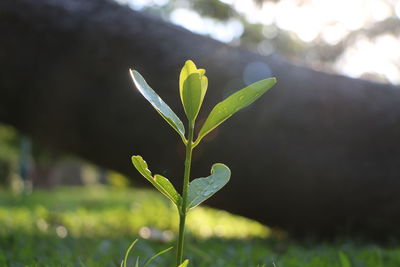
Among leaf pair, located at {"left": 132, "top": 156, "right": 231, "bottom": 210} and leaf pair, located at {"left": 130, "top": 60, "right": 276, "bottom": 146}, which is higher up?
leaf pair, located at {"left": 130, "top": 60, "right": 276, "bottom": 146}

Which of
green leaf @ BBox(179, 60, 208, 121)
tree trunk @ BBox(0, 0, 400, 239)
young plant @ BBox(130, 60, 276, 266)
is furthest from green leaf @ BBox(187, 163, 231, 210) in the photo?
tree trunk @ BBox(0, 0, 400, 239)

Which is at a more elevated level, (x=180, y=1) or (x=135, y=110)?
(x=180, y=1)

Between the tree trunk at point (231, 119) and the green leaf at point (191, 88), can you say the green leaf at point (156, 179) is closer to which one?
the green leaf at point (191, 88)

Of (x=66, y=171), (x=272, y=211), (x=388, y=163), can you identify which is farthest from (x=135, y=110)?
(x=66, y=171)

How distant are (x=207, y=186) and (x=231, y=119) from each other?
209 cm

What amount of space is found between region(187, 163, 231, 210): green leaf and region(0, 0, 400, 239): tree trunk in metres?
2.04

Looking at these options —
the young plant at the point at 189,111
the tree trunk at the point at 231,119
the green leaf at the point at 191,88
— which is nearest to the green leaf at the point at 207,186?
the young plant at the point at 189,111

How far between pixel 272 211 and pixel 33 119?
1.82 metres

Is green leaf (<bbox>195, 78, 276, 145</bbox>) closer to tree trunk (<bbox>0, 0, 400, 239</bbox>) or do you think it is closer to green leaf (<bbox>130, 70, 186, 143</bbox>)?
green leaf (<bbox>130, 70, 186, 143</bbox>)

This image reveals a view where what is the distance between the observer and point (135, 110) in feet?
9.87

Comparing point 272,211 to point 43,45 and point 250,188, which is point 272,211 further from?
point 43,45

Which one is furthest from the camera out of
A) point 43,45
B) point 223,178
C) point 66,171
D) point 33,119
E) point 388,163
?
point 66,171

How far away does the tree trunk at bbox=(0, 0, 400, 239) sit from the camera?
114 inches

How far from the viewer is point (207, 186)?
0.87 m
